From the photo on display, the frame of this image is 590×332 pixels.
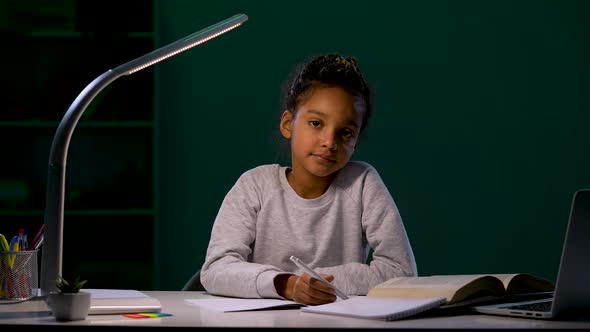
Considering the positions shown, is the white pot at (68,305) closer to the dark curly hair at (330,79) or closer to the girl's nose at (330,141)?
the girl's nose at (330,141)

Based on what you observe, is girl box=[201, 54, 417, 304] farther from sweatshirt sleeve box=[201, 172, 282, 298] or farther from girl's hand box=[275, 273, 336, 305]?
girl's hand box=[275, 273, 336, 305]

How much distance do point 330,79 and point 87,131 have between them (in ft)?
7.60

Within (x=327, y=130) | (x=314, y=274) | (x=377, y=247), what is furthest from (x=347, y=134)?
(x=314, y=274)

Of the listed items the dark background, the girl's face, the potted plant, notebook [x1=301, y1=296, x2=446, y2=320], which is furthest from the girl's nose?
the dark background

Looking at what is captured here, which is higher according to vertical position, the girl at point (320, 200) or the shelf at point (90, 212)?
the girl at point (320, 200)

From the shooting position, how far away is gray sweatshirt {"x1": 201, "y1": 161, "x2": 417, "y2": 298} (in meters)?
1.81

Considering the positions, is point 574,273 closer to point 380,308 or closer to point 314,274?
point 380,308

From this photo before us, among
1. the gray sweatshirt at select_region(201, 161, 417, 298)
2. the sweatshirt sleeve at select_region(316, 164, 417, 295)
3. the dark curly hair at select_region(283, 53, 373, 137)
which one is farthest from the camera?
the dark curly hair at select_region(283, 53, 373, 137)

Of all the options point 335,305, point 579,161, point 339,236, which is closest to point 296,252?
point 339,236

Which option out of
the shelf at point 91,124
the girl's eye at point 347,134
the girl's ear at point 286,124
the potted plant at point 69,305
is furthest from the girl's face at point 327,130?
the shelf at point 91,124

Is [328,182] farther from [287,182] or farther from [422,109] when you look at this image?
[422,109]

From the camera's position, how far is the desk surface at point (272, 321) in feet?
3.55

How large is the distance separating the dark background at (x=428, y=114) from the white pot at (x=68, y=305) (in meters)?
2.92

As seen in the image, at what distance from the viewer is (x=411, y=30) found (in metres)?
4.17
